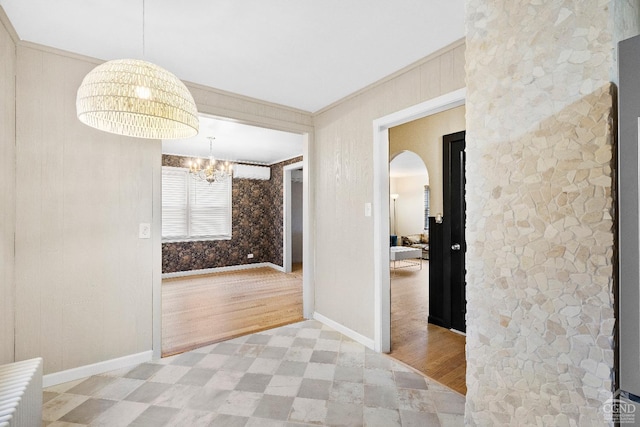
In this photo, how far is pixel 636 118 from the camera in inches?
28.5

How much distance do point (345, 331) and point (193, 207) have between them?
4.47 metres

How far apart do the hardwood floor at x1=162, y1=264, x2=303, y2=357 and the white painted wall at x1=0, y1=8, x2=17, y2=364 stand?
1.09 metres

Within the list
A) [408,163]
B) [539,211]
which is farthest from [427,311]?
[408,163]

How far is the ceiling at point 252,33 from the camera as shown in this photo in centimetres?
172

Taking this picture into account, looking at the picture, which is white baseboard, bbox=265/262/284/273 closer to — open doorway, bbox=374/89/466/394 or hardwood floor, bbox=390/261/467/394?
hardwood floor, bbox=390/261/467/394

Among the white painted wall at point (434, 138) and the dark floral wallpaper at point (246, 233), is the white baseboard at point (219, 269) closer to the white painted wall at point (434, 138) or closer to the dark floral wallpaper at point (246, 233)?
the dark floral wallpaper at point (246, 233)

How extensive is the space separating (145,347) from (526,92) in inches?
121

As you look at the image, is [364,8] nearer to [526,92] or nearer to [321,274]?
[526,92]

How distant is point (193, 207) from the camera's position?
6.18 m

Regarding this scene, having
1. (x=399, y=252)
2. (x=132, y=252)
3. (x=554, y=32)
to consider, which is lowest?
(x=399, y=252)

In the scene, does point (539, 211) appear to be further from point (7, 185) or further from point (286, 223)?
point (286, 223)

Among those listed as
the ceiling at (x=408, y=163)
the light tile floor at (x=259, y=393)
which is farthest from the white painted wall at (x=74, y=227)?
the ceiling at (x=408, y=163)

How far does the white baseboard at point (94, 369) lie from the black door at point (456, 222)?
2.96 metres

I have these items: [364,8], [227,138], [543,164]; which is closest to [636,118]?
[543,164]
